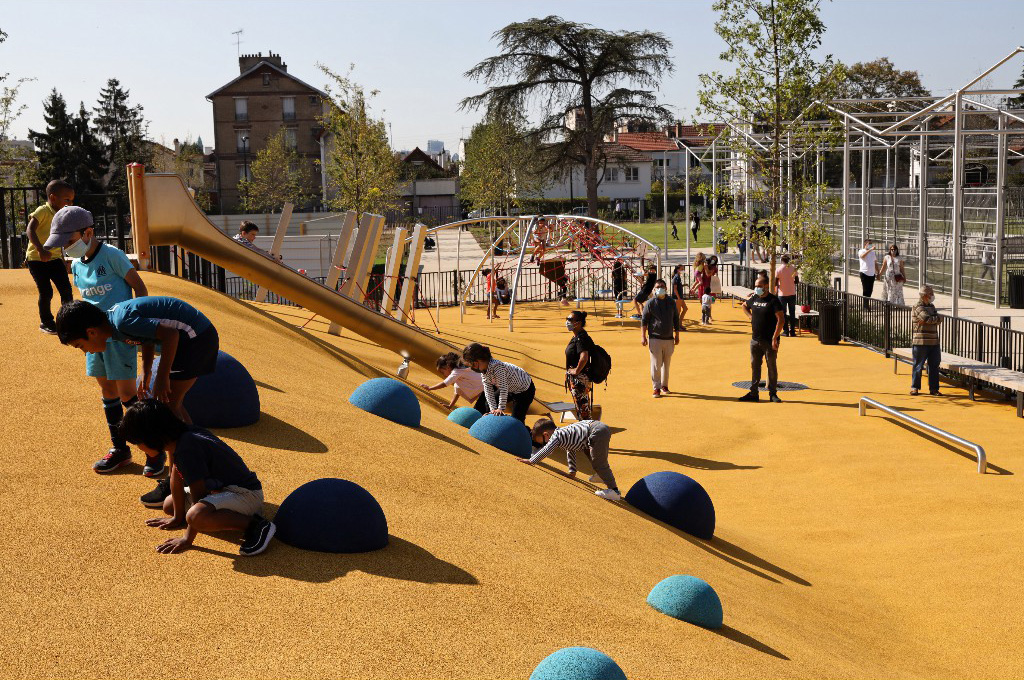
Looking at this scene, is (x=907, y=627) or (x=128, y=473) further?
(x=907, y=627)

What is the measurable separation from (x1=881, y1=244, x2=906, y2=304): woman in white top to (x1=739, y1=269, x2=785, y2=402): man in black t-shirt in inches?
370

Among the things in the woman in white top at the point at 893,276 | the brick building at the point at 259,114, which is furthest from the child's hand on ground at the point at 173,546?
the brick building at the point at 259,114

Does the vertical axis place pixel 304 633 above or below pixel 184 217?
below

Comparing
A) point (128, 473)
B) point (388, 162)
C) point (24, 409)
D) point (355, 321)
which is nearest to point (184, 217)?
point (355, 321)

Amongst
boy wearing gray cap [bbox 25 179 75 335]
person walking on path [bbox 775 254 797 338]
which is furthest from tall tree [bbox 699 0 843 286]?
boy wearing gray cap [bbox 25 179 75 335]

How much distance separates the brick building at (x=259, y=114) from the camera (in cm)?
8294

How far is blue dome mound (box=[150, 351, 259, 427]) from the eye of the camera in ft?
28.4

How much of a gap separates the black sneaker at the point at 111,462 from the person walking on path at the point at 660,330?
10.8 meters

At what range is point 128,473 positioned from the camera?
7.56 meters

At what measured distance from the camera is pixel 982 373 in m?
16.7

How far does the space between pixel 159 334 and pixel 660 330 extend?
11430 mm

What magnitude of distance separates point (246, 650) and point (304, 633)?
0.33 metres

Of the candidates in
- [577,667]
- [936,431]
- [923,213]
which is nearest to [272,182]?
[923,213]

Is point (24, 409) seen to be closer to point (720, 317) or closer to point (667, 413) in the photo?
point (667, 413)
